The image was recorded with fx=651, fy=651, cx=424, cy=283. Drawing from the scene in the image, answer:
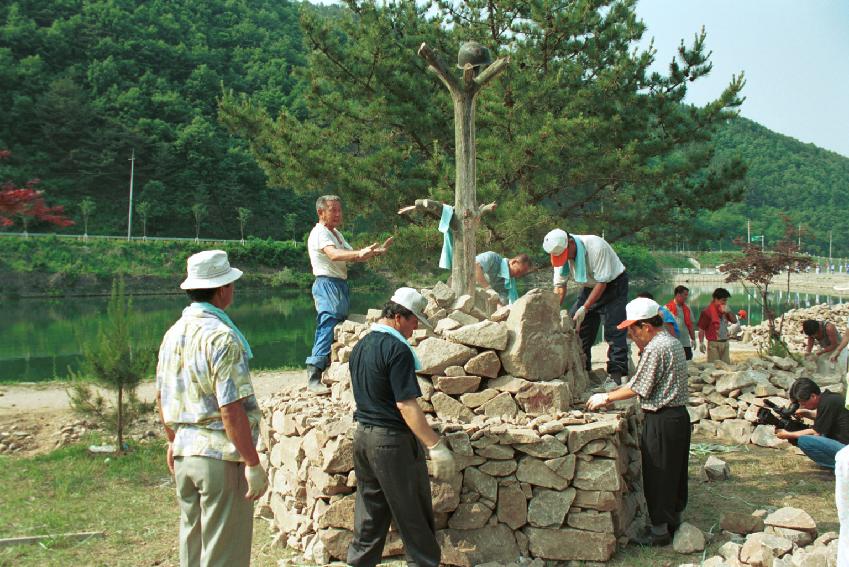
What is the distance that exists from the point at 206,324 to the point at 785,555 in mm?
3408

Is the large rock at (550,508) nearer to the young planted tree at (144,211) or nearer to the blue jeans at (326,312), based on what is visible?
the blue jeans at (326,312)

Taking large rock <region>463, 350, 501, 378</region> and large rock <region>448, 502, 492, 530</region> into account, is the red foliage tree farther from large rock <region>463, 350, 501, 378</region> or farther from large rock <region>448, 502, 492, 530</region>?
large rock <region>448, 502, 492, 530</region>

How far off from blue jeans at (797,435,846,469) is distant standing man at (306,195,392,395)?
4.01 meters

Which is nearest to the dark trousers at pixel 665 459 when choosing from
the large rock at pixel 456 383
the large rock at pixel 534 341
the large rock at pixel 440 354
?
the large rock at pixel 534 341

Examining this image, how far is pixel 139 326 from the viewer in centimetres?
1141

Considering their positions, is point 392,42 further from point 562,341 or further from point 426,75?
point 562,341

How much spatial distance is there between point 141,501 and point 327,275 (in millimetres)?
2617

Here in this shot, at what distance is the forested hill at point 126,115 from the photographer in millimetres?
51031

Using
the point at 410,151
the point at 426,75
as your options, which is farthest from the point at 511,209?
the point at 426,75

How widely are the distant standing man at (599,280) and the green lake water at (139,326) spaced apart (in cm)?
530

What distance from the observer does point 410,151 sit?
11.7 meters

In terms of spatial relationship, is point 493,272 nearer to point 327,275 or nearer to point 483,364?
point 327,275

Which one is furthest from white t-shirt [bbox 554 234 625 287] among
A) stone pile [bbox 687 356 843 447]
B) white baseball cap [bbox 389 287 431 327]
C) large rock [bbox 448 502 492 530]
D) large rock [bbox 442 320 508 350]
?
stone pile [bbox 687 356 843 447]

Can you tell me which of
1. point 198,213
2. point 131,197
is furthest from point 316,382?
point 131,197
